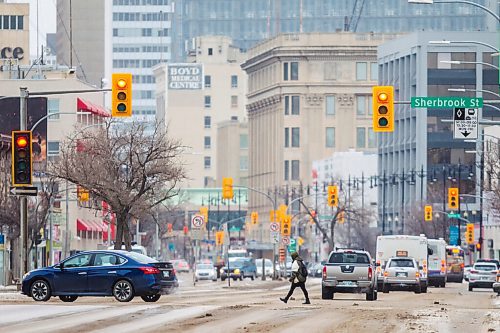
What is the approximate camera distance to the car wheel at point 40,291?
4728 centimetres

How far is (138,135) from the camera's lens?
8638 centimetres

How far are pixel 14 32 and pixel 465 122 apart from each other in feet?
290

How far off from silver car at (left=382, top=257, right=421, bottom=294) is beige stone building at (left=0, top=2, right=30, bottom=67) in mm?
80896

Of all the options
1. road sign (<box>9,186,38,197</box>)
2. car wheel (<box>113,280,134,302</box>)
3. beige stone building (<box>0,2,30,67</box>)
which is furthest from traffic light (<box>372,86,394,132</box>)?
beige stone building (<box>0,2,30,67</box>)

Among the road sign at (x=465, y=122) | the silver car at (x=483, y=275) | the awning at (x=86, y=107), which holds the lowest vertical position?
the silver car at (x=483, y=275)

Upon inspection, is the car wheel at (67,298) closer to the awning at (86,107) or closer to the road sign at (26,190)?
the road sign at (26,190)

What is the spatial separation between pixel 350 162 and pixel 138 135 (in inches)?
3932

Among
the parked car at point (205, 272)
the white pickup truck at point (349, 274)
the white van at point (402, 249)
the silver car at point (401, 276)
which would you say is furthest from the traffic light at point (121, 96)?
the parked car at point (205, 272)

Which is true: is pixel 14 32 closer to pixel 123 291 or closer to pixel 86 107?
pixel 86 107

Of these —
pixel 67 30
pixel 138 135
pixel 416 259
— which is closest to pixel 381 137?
pixel 67 30

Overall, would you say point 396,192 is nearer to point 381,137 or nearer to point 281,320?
point 381,137

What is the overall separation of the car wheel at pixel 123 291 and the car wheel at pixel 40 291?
1913 millimetres

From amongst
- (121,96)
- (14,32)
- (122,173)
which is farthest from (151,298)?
(14,32)

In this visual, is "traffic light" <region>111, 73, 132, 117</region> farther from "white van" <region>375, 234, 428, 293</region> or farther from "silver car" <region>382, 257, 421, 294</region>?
"white van" <region>375, 234, 428, 293</region>
